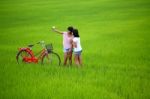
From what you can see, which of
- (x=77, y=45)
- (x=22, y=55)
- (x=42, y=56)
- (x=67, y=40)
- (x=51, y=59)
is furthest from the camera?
(x=22, y=55)

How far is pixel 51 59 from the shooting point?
11859mm

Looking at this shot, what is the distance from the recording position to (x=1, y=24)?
29.7m

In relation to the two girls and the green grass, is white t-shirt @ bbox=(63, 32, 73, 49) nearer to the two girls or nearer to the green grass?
the two girls

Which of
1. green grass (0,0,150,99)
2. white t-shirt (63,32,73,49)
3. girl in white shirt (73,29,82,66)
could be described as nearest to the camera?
green grass (0,0,150,99)

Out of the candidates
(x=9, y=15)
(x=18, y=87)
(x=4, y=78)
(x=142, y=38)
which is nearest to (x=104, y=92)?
(x=18, y=87)

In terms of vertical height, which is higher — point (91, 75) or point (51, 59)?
point (51, 59)

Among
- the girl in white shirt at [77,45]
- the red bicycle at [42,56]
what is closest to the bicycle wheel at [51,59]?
the red bicycle at [42,56]

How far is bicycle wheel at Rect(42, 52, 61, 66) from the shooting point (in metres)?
11.7

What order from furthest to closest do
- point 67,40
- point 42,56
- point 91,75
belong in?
point 42,56, point 67,40, point 91,75

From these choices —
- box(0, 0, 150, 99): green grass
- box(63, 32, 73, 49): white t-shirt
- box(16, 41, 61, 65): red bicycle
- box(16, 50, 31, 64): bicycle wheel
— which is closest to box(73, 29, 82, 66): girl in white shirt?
box(63, 32, 73, 49): white t-shirt

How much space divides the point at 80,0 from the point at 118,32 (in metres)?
32.5

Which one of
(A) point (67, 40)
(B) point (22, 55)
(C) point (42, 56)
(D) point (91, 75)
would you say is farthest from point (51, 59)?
(D) point (91, 75)

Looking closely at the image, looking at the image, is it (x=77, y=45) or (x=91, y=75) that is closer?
(x=91, y=75)

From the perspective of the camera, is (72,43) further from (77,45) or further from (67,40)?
(77,45)
